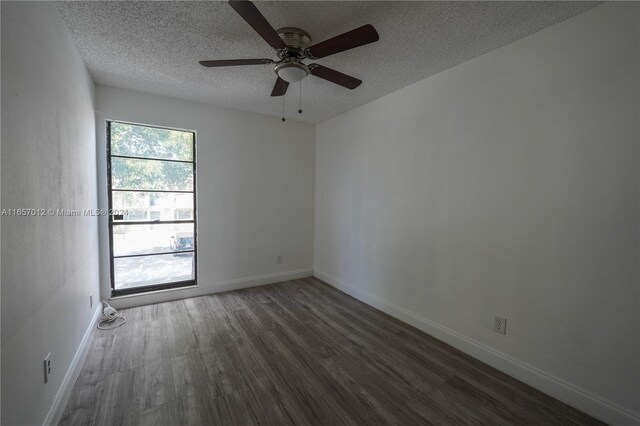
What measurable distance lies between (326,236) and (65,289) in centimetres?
318

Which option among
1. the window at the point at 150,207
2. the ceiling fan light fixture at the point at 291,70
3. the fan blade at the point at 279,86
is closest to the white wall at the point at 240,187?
the window at the point at 150,207

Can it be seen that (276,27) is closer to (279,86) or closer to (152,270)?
(279,86)

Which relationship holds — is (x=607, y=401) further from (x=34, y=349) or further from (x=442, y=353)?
(x=34, y=349)

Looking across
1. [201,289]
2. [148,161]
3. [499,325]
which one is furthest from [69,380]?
[499,325]

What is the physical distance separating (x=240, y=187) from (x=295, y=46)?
7.85ft

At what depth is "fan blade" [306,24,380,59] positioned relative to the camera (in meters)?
1.57

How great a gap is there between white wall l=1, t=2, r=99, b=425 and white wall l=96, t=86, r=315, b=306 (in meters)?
1.00

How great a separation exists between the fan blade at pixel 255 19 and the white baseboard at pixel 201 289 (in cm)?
325

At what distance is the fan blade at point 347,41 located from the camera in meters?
1.57

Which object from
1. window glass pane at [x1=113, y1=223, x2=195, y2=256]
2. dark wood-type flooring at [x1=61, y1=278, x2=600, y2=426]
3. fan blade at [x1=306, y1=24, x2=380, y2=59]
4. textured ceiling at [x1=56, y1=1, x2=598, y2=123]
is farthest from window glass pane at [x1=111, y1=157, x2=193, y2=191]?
fan blade at [x1=306, y1=24, x2=380, y2=59]

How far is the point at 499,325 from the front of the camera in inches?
87.6

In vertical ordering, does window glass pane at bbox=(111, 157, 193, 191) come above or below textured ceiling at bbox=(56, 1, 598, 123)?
below

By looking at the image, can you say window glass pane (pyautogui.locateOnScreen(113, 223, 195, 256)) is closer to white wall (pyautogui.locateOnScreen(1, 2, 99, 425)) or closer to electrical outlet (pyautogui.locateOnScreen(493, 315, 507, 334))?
white wall (pyautogui.locateOnScreen(1, 2, 99, 425))

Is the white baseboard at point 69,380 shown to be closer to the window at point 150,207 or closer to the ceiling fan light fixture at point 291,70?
the window at point 150,207
